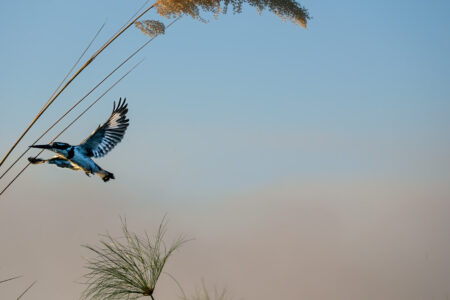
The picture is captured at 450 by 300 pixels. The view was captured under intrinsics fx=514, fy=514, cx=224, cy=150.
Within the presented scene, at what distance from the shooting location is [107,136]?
140 inches

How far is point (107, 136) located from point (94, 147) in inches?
4.7

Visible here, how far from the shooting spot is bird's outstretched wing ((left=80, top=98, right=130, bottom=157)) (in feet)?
11.4

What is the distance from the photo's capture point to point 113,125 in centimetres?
362

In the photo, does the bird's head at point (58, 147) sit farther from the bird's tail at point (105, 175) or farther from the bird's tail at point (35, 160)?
the bird's tail at point (105, 175)

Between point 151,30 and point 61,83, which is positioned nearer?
point 61,83

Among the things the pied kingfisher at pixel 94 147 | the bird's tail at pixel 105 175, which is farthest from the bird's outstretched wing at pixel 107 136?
the bird's tail at pixel 105 175

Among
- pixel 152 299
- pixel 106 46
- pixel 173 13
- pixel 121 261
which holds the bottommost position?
pixel 152 299

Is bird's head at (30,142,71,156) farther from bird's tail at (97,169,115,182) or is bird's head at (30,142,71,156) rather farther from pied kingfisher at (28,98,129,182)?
bird's tail at (97,169,115,182)

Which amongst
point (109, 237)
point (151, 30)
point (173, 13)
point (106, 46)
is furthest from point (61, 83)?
point (109, 237)

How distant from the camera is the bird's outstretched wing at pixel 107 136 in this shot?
349 centimetres

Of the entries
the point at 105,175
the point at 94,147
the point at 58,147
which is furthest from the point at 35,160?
the point at 105,175

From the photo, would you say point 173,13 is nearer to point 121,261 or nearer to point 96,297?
point 121,261

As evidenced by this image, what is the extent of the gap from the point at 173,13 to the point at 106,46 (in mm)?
624

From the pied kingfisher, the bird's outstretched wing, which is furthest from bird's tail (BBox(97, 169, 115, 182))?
the bird's outstretched wing
